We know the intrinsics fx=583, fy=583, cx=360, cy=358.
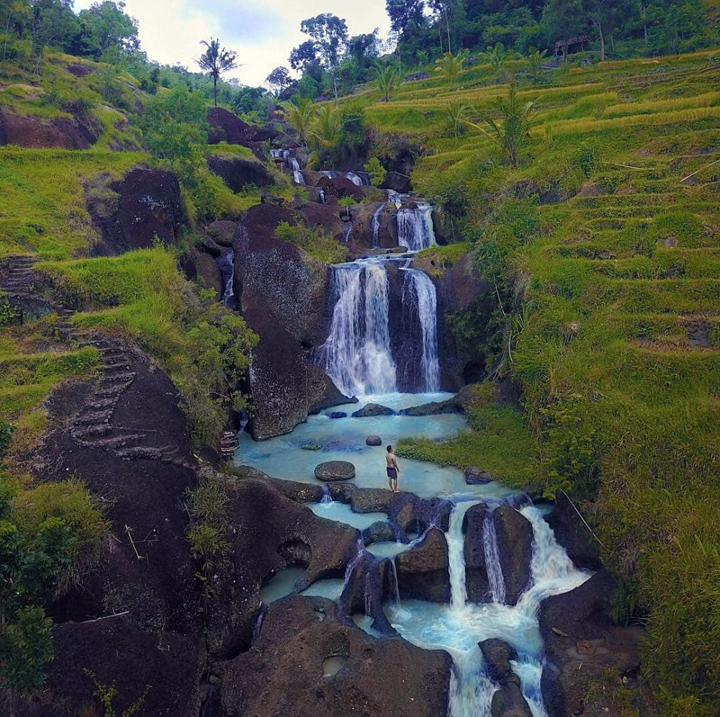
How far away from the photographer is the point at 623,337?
580 inches

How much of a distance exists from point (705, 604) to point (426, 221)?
2288 centimetres

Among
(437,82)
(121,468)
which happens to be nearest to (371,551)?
(121,468)

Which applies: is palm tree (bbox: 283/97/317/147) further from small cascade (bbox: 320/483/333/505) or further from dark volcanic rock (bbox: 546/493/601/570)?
dark volcanic rock (bbox: 546/493/601/570)

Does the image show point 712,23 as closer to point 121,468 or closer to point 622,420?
point 622,420

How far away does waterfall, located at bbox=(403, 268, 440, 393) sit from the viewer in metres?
22.2

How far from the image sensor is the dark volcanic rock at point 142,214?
21.2m

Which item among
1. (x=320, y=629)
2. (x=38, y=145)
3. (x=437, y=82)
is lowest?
(x=320, y=629)

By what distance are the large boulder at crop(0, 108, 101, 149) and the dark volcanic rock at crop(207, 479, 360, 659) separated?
23.5 meters

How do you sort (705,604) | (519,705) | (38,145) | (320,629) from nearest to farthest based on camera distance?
(705,604) → (519,705) → (320,629) → (38,145)

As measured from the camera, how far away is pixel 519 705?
9.38 metres

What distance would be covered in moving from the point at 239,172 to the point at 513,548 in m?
27.5

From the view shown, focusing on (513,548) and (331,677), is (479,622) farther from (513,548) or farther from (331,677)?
(331,677)

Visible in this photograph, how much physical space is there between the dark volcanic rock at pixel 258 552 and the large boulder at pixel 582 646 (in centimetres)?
426

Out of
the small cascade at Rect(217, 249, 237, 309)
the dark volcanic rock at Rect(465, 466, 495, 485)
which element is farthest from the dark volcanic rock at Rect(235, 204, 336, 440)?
the dark volcanic rock at Rect(465, 466, 495, 485)
